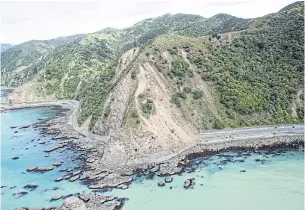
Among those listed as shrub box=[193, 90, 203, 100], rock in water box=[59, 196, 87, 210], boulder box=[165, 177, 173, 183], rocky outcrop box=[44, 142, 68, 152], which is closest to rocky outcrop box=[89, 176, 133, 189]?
boulder box=[165, 177, 173, 183]

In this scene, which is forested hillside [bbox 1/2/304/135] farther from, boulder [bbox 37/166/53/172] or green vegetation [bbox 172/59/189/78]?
boulder [bbox 37/166/53/172]

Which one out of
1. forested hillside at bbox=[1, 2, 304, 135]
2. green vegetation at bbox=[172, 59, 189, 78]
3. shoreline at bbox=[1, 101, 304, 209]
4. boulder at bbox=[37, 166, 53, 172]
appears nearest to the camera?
shoreline at bbox=[1, 101, 304, 209]

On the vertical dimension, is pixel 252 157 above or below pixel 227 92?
below

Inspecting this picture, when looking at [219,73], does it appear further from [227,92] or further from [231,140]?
[231,140]

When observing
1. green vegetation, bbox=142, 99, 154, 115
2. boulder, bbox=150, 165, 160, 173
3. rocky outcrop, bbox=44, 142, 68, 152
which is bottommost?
boulder, bbox=150, 165, 160, 173

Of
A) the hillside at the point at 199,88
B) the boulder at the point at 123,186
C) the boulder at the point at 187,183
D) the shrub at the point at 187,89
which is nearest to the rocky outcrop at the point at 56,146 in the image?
the hillside at the point at 199,88

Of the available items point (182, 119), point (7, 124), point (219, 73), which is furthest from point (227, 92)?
point (7, 124)
